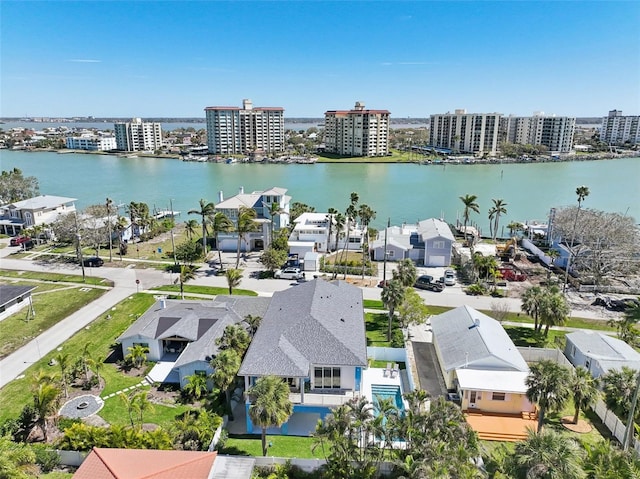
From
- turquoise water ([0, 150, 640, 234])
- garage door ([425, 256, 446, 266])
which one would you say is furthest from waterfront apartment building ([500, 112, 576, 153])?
garage door ([425, 256, 446, 266])

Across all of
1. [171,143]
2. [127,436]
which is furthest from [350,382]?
[171,143]

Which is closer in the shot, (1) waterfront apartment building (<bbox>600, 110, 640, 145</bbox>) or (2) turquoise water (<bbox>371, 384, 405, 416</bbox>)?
(2) turquoise water (<bbox>371, 384, 405, 416</bbox>)

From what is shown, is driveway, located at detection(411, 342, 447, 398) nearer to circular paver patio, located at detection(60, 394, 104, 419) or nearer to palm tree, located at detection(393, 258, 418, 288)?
palm tree, located at detection(393, 258, 418, 288)

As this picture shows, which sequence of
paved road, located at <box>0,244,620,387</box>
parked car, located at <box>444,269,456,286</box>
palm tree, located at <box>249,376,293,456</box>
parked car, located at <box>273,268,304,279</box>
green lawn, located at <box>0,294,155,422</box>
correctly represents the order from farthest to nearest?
parked car, located at <box>273,268,304,279</box> → parked car, located at <box>444,269,456,286</box> → paved road, located at <box>0,244,620,387</box> → green lawn, located at <box>0,294,155,422</box> → palm tree, located at <box>249,376,293,456</box>

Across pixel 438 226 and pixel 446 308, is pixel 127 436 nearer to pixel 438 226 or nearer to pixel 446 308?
pixel 446 308

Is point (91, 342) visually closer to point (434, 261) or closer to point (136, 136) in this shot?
point (434, 261)

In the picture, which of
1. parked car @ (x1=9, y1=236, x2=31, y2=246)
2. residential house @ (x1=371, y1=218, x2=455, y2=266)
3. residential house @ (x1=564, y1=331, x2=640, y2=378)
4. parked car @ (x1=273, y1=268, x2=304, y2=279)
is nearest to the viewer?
residential house @ (x1=564, y1=331, x2=640, y2=378)

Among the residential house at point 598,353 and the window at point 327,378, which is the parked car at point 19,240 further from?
the residential house at point 598,353

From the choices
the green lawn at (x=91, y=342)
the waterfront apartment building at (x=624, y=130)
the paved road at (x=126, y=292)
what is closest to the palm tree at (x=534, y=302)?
the paved road at (x=126, y=292)
